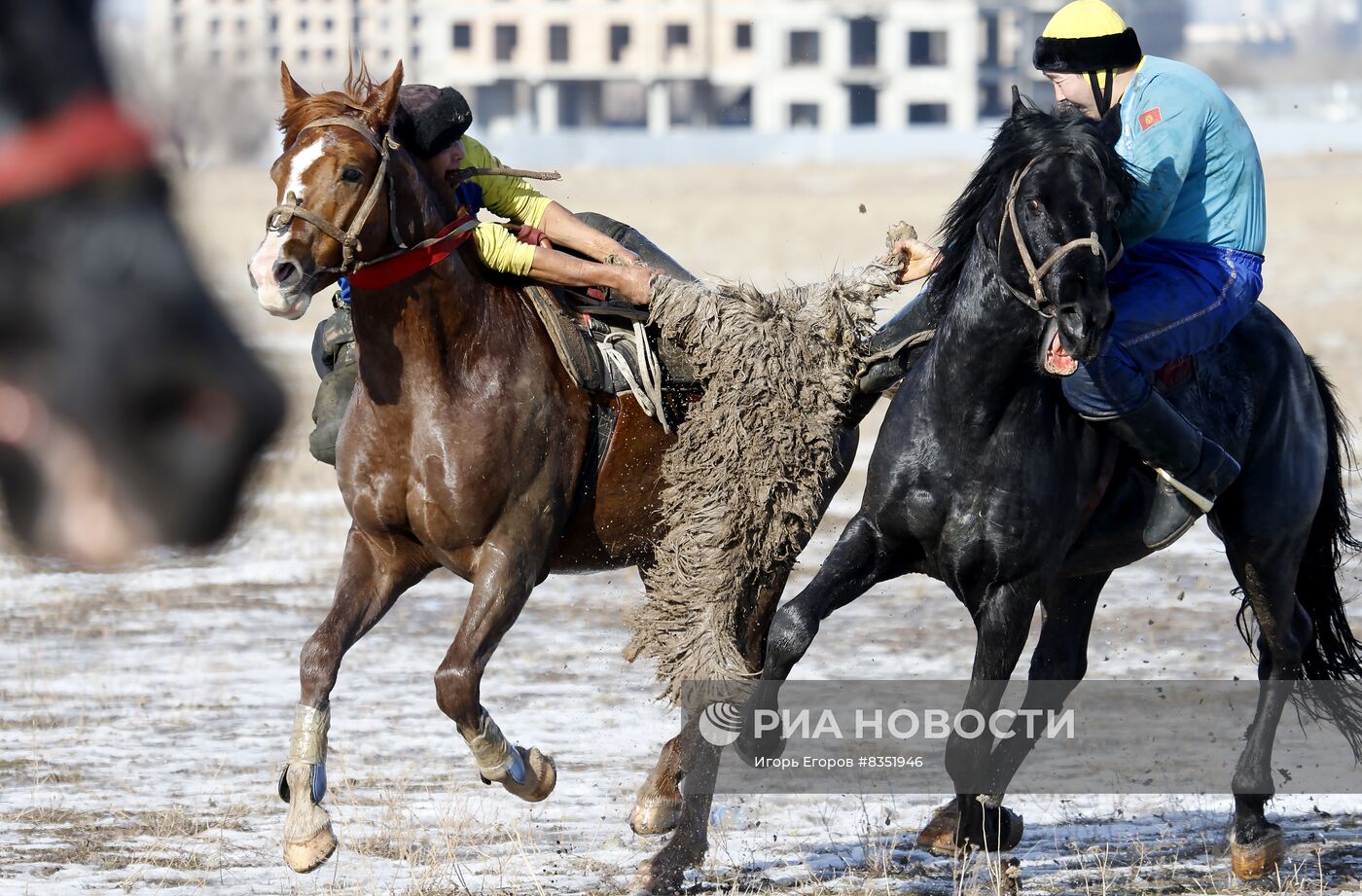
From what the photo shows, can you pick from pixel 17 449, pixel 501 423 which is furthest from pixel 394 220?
pixel 17 449

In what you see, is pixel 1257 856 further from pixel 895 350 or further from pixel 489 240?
pixel 489 240

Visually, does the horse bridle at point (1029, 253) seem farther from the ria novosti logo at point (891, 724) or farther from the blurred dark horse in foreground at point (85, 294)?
the blurred dark horse in foreground at point (85, 294)

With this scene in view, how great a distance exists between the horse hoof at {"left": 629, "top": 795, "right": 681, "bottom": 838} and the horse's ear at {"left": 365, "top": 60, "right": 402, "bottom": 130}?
241 cm

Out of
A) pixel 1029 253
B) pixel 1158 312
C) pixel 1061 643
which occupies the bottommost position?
pixel 1061 643

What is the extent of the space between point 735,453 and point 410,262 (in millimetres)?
1260

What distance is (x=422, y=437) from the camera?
522 cm

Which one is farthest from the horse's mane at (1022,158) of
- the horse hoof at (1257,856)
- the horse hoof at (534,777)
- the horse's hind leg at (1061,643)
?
the horse hoof at (1257,856)

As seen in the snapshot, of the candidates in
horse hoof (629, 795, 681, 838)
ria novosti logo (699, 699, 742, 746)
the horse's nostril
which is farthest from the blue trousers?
the horse's nostril

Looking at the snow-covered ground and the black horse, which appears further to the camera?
the snow-covered ground

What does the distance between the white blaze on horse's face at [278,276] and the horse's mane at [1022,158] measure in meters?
2.00

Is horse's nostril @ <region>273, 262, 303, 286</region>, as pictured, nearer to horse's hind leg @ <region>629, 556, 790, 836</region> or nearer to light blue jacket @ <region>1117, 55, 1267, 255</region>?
horse's hind leg @ <region>629, 556, 790, 836</region>

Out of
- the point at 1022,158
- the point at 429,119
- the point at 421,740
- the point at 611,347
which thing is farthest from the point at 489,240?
the point at 421,740

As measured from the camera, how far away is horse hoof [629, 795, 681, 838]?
19.4ft

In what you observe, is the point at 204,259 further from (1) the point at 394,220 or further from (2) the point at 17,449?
(1) the point at 394,220
